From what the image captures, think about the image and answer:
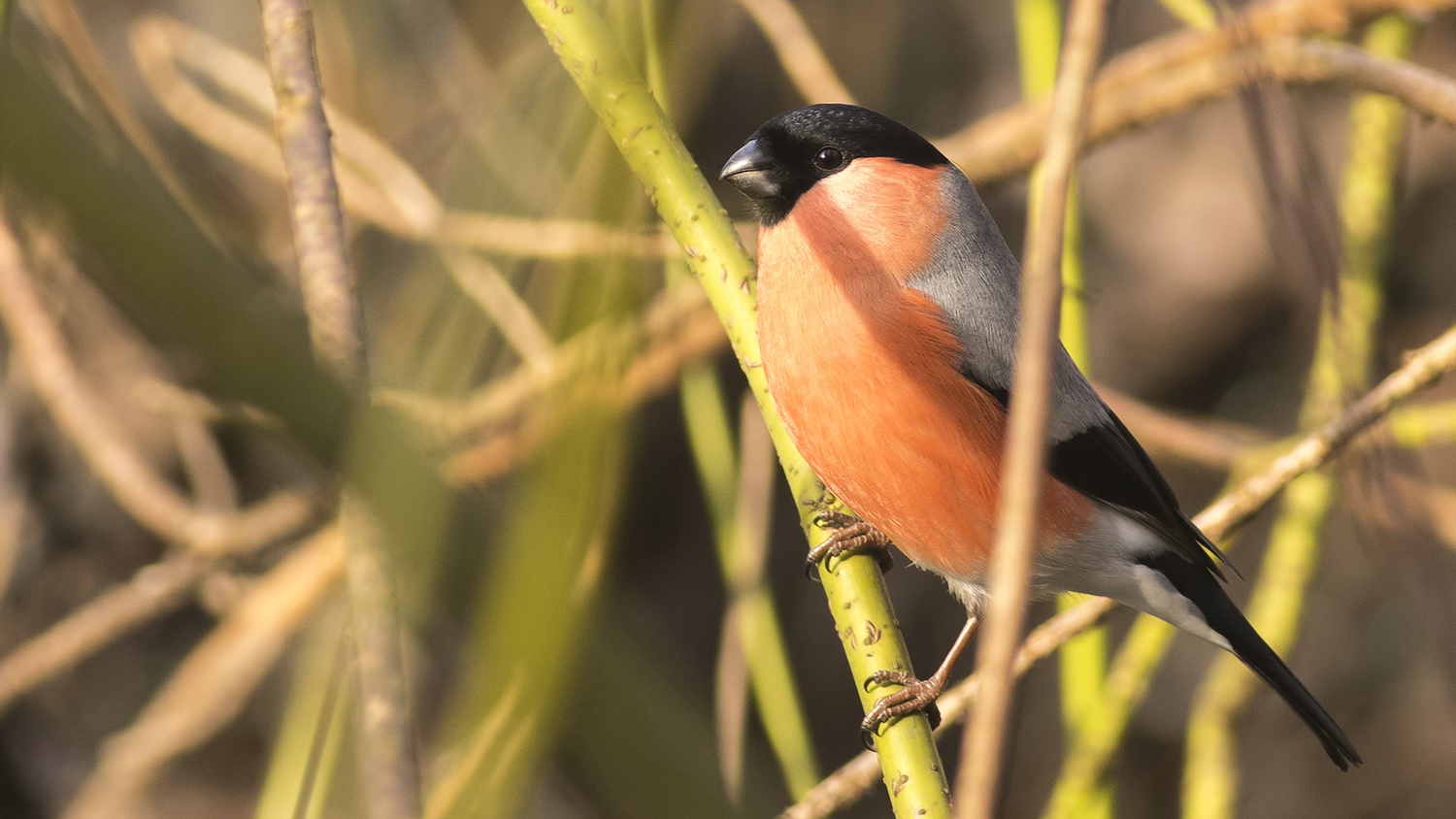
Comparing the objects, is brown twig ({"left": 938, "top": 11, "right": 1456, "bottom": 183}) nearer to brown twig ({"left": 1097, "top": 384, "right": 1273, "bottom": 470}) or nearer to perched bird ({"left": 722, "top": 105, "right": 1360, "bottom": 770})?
perched bird ({"left": 722, "top": 105, "right": 1360, "bottom": 770})

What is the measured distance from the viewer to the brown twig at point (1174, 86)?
1783 millimetres

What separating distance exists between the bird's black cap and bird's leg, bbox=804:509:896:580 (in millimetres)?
460

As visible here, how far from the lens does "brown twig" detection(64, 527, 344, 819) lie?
2518 mm

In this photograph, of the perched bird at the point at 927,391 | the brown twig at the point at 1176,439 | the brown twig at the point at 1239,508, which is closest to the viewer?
the brown twig at the point at 1239,508

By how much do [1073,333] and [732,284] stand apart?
2.29 ft

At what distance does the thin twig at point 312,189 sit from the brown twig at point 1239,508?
74 cm

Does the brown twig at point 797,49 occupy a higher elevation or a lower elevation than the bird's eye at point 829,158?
higher

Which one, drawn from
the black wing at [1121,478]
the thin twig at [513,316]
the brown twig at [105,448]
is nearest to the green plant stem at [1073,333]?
the black wing at [1121,478]

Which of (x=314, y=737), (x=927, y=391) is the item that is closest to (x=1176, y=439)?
(x=927, y=391)

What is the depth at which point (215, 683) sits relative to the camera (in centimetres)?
257

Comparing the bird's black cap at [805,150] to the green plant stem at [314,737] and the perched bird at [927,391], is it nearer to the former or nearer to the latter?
the perched bird at [927,391]

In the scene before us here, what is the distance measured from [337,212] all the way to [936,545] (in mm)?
1188

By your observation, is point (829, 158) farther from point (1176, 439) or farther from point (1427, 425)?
point (1427, 425)

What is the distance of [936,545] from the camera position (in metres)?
1.81
